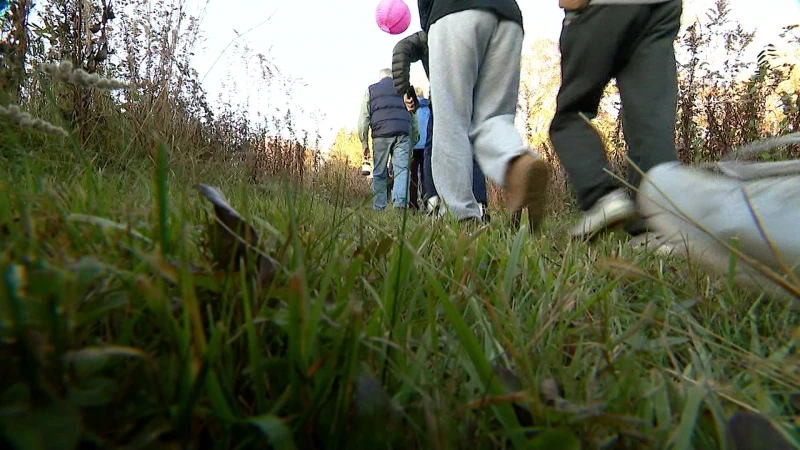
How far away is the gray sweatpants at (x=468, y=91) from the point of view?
8.21 feet

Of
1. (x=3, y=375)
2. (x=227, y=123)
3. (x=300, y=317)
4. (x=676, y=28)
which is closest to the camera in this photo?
(x=3, y=375)

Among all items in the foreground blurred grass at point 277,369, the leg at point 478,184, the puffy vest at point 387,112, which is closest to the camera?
the foreground blurred grass at point 277,369

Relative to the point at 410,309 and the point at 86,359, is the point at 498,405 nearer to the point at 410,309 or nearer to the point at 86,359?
the point at 410,309

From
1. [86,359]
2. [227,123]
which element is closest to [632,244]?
[86,359]

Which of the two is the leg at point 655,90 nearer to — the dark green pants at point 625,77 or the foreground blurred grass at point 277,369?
the dark green pants at point 625,77

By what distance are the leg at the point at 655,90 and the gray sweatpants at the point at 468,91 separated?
550 millimetres

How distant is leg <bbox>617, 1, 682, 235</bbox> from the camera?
2047 mm

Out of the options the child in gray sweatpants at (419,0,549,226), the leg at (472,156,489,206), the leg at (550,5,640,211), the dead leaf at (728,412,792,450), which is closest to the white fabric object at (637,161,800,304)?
the dead leaf at (728,412,792,450)

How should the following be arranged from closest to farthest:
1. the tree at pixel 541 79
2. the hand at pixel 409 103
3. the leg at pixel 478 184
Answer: the leg at pixel 478 184 < the hand at pixel 409 103 < the tree at pixel 541 79

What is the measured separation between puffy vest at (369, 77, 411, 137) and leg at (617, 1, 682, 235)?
4635mm

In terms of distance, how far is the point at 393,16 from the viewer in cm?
662

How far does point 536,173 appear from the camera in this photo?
1958 mm

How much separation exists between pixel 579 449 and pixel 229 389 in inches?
12.0

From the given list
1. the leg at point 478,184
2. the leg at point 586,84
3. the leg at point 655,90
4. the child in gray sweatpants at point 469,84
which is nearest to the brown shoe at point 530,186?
the leg at point 586,84
